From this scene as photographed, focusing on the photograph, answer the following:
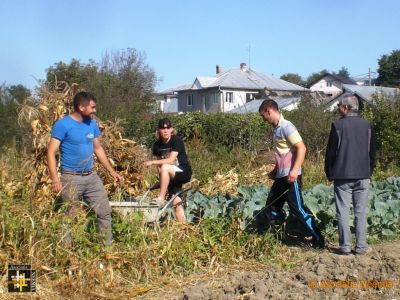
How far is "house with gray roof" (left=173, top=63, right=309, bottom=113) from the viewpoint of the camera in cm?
6394

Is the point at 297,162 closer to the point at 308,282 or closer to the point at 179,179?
the point at 308,282

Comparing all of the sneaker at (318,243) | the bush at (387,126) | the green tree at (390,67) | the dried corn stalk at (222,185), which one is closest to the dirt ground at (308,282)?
the sneaker at (318,243)

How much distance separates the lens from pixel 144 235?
5691 millimetres

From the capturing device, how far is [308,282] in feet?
17.3

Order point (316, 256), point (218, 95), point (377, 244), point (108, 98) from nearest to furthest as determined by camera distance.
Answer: point (316, 256) < point (377, 244) < point (108, 98) < point (218, 95)

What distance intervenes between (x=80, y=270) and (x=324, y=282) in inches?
91.2

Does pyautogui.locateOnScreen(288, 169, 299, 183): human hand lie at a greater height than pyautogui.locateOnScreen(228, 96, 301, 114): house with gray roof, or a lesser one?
lesser

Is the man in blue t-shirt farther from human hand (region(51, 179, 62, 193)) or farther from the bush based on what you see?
the bush

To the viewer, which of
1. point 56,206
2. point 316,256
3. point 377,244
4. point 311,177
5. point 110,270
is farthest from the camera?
point 311,177

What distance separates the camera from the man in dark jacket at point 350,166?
613 cm

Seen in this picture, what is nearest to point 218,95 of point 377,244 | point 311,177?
point 311,177

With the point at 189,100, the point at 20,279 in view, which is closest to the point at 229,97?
the point at 189,100

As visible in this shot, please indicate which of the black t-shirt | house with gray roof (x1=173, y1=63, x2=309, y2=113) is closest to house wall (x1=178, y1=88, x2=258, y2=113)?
house with gray roof (x1=173, y1=63, x2=309, y2=113)

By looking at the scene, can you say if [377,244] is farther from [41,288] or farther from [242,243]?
[41,288]
